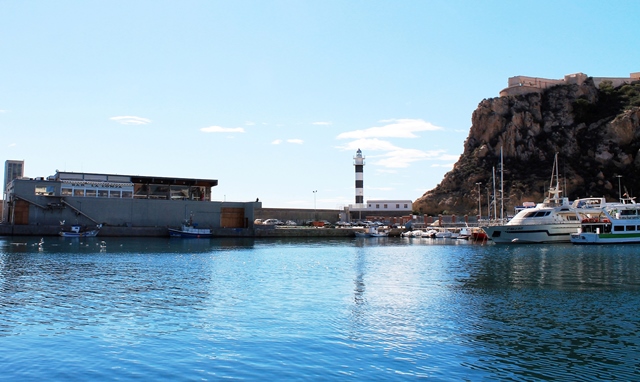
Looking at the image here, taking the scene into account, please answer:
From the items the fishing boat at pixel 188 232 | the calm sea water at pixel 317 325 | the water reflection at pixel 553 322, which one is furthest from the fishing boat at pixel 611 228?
the fishing boat at pixel 188 232

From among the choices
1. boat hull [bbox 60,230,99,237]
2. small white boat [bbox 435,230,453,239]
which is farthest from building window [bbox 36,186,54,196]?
small white boat [bbox 435,230,453,239]

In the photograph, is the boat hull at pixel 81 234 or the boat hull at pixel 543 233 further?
the boat hull at pixel 81 234

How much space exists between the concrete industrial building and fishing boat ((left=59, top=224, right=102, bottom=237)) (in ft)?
4.92

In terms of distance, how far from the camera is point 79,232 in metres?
78.3

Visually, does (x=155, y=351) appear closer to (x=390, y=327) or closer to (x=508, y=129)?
(x=390, y=327)

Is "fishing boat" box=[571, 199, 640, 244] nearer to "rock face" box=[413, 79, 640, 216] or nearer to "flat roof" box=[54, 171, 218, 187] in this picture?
"rock face" box=[413, 79, 640, 216]

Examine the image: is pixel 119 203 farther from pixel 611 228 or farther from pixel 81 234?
pixel 611 228

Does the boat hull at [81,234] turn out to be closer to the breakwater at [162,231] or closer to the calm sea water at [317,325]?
the breakwater at [162,231]

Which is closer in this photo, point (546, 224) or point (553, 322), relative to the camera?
point (553, 322)

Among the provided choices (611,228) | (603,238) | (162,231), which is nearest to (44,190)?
(162,231)

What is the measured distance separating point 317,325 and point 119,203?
7039cm

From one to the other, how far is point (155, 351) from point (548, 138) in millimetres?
127651

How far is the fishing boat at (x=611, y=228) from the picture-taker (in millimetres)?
69312

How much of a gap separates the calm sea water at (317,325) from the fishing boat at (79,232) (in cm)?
4218
